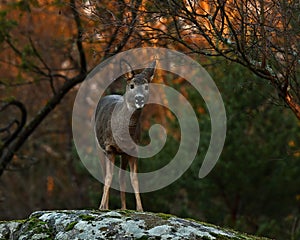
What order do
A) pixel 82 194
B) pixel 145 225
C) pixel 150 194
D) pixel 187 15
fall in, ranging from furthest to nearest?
pixel 82 194, pixel 150 194, pixel 187 15, pixel 145 225

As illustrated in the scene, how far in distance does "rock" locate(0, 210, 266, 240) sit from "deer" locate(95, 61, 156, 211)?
3.04 ft

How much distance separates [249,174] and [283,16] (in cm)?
1300

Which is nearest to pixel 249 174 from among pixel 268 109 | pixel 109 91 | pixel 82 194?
pixel 268 109

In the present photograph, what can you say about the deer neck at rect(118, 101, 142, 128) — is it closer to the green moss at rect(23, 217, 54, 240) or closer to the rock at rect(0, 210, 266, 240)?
the rock at rect(0, 210, 266, 240)

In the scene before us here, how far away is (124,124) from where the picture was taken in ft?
25.6

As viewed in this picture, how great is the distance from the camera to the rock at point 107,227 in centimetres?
652

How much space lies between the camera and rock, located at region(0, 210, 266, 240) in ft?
21.4

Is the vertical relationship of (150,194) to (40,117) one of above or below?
below

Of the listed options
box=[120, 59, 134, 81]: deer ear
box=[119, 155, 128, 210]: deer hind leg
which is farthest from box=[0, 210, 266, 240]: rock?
box=[120, 59, 134, 81]: deer ear

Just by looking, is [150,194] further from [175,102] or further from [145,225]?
[145,225]

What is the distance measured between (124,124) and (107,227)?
1.54m

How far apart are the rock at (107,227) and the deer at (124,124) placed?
3.04 feet

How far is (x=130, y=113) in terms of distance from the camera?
25.4ft

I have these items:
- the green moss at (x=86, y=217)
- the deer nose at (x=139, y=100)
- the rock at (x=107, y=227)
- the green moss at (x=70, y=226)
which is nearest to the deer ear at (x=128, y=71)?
the deer nose at (x=139, y=100)
